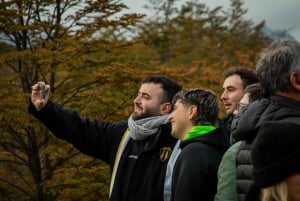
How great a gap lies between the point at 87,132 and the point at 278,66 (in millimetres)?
2529

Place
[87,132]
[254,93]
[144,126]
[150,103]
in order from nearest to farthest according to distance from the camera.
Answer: [254,93], [144,126], [150,103], [87,132]

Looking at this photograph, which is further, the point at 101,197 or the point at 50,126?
the point at 101,197

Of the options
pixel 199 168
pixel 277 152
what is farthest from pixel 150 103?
pixel 277 152

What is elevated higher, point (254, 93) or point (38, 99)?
point (254, 93)

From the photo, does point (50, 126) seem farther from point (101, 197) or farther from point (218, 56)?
→ point (218, 56)

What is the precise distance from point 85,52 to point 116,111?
101 centimetres

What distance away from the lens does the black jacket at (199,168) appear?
3.30m

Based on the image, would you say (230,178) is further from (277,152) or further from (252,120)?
(277,152)

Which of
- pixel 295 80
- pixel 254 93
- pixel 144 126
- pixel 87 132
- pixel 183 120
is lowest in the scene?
pixel 87 132

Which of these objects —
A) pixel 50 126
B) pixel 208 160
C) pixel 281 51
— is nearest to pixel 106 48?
pixel 50 126

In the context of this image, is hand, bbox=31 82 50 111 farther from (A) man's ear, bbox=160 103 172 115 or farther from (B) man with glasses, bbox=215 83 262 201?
(B) man with glasses, bbox=215 83 262 201

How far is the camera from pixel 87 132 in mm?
4727

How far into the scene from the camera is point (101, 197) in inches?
321

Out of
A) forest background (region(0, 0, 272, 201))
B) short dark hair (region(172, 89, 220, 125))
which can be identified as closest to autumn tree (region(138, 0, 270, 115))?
forest background (region(0, 0, 272, 201))
